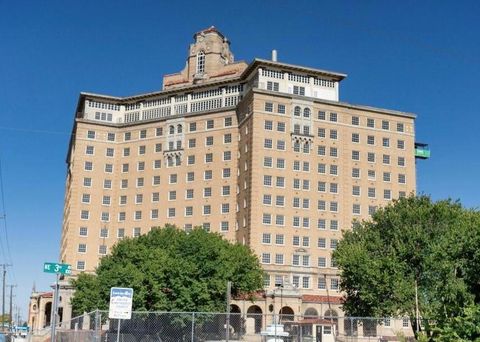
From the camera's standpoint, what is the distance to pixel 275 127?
10031 cm

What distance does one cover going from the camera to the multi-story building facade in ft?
321

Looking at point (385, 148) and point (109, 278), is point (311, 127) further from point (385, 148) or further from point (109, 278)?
point (109, 278)

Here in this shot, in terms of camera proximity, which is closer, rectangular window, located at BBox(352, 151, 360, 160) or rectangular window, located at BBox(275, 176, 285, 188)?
rectangular window, located at BBox(275, 176, 285, 188)

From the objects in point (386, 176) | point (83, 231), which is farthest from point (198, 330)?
point (83, 231)

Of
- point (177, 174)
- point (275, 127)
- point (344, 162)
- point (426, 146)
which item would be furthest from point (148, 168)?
point (426, 146)

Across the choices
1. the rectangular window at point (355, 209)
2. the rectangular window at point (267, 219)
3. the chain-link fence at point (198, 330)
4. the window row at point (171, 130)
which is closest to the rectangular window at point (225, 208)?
the rectangular window at point (267, 219)

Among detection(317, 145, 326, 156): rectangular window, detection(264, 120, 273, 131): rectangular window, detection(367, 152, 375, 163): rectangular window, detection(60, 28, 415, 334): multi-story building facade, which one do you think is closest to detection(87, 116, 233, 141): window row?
detection(60, 28, 415, 334): multi-story building facade

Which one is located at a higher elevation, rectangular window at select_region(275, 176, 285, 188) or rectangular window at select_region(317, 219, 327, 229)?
rectangular window at select_region(275, 176, 285, 188)

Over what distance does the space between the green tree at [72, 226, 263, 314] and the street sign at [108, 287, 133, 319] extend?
44.0 metres

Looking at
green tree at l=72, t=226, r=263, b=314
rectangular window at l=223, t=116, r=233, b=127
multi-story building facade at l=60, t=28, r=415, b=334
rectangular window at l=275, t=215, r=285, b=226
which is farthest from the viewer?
rectangular window at l=223, t=116, r=233, b=127

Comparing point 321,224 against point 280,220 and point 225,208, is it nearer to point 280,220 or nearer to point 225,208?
point 280,220

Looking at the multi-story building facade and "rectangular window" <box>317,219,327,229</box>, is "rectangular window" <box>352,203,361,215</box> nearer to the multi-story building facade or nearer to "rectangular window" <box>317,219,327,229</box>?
the multi-story building facade

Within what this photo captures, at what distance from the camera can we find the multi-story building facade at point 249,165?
97.9 m

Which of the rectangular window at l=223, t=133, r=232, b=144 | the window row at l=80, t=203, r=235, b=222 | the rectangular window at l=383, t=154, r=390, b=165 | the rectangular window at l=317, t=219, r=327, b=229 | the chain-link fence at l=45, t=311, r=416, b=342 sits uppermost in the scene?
the rectangular window at l=223, t=133, r=232, b=144
